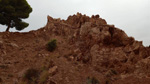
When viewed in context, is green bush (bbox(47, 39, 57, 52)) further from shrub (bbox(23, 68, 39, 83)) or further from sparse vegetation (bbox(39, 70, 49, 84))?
sparse vegetation (bbox(39, 70, 49, 84))

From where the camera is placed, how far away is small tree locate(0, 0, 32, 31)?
2128 centimetres

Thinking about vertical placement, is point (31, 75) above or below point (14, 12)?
below

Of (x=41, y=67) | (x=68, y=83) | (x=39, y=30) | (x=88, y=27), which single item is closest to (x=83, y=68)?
(x=68, y=83)

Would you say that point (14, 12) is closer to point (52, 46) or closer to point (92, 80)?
point (52, 46)

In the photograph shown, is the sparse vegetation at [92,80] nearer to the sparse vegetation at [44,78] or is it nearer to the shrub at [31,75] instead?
the sparse vegetation at [44,78]

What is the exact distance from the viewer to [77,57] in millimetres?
15758

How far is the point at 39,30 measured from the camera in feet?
75.0

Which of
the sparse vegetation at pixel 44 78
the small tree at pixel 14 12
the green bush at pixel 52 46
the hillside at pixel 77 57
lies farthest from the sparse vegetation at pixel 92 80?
the small tree at pixel 14 12

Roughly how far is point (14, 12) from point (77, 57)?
1462cm

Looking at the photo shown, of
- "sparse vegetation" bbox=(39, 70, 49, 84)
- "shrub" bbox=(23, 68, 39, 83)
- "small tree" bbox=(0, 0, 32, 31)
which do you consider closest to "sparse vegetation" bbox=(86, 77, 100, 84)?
"sparse vegetation" bbox=(39, 70, 49, 84)

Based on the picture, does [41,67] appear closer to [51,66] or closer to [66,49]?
[51,66]

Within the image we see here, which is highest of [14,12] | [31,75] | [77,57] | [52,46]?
[14,12]

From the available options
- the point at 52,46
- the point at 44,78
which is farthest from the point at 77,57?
the point at 44,78

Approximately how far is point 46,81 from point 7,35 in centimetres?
1254
